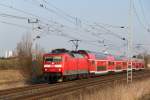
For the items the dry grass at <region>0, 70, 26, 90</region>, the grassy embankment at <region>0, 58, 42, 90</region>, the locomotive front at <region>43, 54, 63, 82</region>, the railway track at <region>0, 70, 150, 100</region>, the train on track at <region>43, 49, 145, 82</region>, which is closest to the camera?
the railway track at <region>0, 70, 150, 100</region>

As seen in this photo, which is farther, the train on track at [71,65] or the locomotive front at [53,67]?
the train on track at [71,65]

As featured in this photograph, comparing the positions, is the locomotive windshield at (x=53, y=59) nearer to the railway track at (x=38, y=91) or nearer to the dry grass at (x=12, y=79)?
the dry grass at (x=12, y=79)

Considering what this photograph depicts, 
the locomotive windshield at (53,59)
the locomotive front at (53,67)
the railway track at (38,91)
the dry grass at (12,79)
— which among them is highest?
the locomotive windshield at (53,59)

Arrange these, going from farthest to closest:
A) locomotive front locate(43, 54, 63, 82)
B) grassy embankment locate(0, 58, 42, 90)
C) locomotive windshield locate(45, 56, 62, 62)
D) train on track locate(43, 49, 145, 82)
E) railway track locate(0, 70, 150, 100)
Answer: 1. grassy embankment locate(0, 58, 42, 90)
2. locomotive windshield locate(45, 56, 62, 62)
3. train on track locate(43, 49, 145, 82)
4. locomotive front locate(43, 54, 63, 82)
5. railway track locate(0, 70, 150, 100)

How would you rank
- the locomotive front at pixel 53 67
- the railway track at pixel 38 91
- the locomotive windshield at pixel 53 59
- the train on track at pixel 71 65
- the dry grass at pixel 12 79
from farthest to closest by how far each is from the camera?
1. the locomotive windshield at pixel 53 59
2. the train on track at pixel 71 65
3. the locomotive front at pixel 53 67
4. the dry grass at pixel 12 79
5. the railway track at pixel 38 91

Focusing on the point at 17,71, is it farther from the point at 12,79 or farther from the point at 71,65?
the point at 71,65

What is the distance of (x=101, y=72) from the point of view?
49.8 metres

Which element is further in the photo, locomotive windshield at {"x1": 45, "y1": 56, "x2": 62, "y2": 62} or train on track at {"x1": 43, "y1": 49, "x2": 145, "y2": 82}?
locomotive windshield at {"x1": 45, "y1": 56, "x2": 62, "y2": 62}

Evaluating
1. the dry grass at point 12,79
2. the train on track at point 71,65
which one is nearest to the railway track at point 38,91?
the train on track at point 71,65

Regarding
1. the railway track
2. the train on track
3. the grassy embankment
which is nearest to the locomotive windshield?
the train on track

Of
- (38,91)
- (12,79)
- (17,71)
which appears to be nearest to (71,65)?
(12,79)

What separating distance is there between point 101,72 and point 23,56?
480 inches

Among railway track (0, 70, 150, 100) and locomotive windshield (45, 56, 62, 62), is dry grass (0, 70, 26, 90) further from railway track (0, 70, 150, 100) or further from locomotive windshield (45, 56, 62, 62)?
railway track (0, 70, 150, 100)

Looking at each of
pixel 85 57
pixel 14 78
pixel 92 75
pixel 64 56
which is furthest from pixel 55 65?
pixel 92 75
